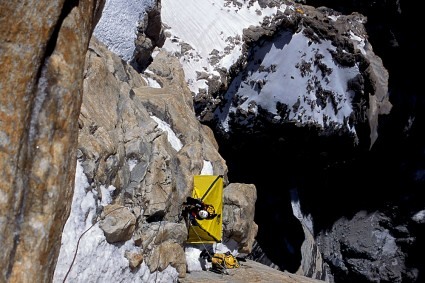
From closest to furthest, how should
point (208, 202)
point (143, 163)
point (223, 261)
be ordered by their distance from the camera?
point (143, 163) < point (223, 261) < point (208, 202)

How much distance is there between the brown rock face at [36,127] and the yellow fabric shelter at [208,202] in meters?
3.84

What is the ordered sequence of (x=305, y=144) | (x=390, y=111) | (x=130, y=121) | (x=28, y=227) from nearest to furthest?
(x=28, y=227) → (x=130, y=121) → (x=305, y=144) → (x=390, y=111)

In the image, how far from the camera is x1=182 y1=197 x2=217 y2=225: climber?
634 cm

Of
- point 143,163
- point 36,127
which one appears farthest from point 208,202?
point 36,127

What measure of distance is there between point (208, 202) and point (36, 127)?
432 cm

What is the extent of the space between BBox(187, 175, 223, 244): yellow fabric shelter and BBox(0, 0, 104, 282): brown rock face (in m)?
3.84

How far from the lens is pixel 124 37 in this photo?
7762 mm

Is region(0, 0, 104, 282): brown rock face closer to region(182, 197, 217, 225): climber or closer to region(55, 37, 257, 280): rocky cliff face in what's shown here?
region(55, 37, 257, 280): rocky cliff face

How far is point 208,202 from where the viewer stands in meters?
6.75

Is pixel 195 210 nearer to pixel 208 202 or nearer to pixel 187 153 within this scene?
pixel 208 202

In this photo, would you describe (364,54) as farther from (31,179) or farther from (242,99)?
(31,179)

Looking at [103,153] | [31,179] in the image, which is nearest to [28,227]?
[31,179]

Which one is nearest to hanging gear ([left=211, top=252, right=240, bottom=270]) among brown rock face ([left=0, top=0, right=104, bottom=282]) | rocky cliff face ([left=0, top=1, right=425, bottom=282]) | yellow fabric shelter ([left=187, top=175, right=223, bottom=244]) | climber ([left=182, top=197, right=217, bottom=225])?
yellow fabric shelter ([left=187, top=175, right=223, bottom=244])

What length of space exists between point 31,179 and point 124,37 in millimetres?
5479
